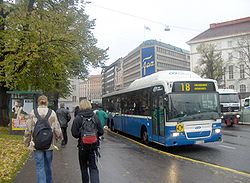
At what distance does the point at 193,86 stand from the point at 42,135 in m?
8.44

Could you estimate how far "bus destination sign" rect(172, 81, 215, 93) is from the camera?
13.6m

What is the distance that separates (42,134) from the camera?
659 cm

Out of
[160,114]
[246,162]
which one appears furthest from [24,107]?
[246,162]

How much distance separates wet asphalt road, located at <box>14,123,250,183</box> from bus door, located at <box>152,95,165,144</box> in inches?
36.8

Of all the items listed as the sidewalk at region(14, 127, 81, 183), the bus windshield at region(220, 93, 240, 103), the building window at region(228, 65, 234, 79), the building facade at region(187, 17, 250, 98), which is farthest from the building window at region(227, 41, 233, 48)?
the sidewalk at region(14, 127, 81, 183)

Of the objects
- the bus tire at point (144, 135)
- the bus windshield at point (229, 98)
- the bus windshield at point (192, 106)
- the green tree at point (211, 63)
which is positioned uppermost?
the green tree at point (211, 63)

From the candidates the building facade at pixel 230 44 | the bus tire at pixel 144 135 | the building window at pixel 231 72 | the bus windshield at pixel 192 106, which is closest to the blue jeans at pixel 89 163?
the bus windshield at pixel 192 106

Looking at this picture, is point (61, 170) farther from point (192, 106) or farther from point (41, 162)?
point (192, 106)

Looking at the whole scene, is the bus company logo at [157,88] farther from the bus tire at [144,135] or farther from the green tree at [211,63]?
the green tree at [211,63]

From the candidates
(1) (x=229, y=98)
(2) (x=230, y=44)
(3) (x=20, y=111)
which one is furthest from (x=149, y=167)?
(2) (x=230, y=44)

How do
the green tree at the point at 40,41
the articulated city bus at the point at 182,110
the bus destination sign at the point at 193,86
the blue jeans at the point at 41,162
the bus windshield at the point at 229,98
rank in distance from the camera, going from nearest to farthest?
the blue jeans at the point at 41,162 → the articulated city bus at the point at 182,110 → the bus destination sign at the point at 193,86 → the green tree at the point at 40,41 → the bus windshield at the point at 229,98

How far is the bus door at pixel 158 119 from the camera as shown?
13.7m

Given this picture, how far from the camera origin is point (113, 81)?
597ft

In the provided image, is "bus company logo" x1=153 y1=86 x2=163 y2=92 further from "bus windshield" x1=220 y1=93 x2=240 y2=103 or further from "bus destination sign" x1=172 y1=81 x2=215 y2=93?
"bus windshield" x1=220 y1=93 x2=240 y2=103
